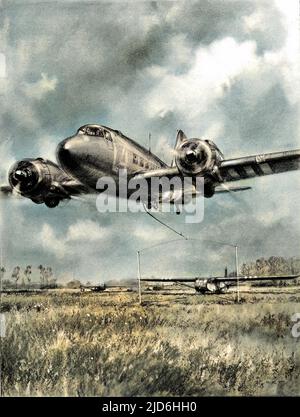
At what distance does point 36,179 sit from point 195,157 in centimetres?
297

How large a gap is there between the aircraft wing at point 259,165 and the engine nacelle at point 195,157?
0.30 meters

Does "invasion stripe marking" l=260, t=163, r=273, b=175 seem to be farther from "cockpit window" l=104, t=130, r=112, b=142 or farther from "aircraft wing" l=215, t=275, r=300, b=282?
"cockpit window" l=104, t=130, r=112, b=142

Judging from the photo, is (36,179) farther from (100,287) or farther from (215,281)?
(215,281)

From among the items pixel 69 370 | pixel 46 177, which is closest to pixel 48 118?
pixel 46 177

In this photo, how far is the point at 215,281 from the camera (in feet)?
26.6

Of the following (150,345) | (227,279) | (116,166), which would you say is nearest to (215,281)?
(227,279)

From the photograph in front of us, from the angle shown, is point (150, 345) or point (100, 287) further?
point (100, 287)

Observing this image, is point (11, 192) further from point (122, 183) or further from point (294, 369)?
point (294, 369)

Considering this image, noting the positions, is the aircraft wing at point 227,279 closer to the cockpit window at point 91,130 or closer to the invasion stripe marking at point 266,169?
the invasion stripe marking at point 266,169

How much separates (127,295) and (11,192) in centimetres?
286

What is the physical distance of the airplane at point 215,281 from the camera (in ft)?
26.2

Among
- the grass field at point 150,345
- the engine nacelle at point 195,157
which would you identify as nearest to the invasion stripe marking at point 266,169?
the engine nacelle at point 195,157

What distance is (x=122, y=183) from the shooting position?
30.3 feet

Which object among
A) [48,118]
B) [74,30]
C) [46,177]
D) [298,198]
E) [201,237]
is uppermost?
Result: [74,30]
